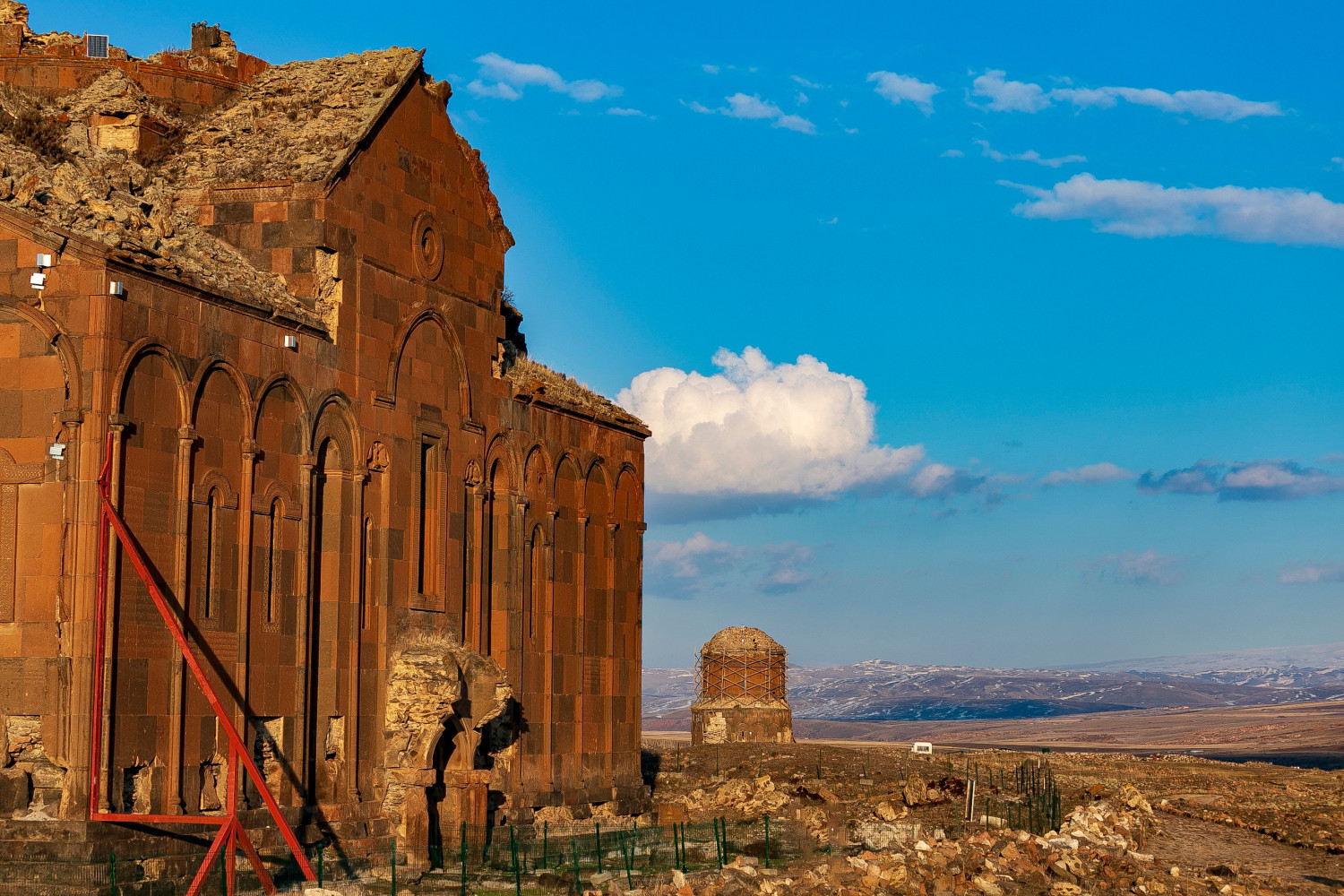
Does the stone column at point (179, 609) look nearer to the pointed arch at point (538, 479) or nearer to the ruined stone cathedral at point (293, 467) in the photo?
the ruined stone cathedral at point (293, 467)

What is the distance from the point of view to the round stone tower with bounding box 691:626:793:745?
239ft

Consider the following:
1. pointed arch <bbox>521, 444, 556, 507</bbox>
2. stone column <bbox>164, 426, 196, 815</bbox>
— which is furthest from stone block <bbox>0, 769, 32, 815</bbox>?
pointed arch <bbox>521, 444, 556, 507</bbox>

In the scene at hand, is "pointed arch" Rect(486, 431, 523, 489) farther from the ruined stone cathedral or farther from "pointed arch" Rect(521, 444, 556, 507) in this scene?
"pointed arch" Rect(521, 444, 556, 507)

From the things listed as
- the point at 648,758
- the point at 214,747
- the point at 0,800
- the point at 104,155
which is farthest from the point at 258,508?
the point at 648,758

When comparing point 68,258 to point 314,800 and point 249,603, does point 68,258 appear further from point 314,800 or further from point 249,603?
point 314,800

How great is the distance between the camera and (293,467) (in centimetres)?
2959

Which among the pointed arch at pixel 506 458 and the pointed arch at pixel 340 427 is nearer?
the pointed arch at pixel 340 427

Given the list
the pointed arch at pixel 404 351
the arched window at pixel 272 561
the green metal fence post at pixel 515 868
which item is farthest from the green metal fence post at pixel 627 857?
the pointed arch at pixel 404 351

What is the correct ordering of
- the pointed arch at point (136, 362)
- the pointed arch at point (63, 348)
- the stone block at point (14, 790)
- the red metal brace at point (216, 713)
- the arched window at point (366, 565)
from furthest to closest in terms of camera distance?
the arched window at point (366, 565) < the pointed arch at point (136, 362) < the pointed arch at point (63, 348) < the stone block at point (14, 790) < the red metal brace at point (216, 713)

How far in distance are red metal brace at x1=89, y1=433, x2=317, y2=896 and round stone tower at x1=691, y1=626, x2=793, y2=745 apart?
48124 millimetres

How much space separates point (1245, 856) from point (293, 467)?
887 inches

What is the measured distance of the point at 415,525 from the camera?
108 ft

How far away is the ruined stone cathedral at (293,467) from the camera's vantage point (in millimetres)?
24797

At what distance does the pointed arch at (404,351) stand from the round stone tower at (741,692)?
131 feet
